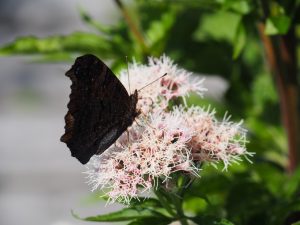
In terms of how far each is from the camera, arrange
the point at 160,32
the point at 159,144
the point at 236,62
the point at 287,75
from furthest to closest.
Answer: the point at 236,62
the point at 160,32
the point at 287,75
the point at 159,144

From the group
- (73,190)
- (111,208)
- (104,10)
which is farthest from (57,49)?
(104,10)

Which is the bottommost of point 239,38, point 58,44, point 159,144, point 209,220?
point 209,220

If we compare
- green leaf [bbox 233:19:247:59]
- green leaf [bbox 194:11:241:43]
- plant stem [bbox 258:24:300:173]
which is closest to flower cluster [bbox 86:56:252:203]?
green leaf [bbox 233:19:247:59]

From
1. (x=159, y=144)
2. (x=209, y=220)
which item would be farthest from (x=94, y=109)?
(x=209, y=220)

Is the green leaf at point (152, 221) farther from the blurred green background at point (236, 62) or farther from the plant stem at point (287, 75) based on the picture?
A: the plant stem at point (287, 75)

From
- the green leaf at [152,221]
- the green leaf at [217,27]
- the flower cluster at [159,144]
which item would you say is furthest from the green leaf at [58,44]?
the green leaf at [152,221]

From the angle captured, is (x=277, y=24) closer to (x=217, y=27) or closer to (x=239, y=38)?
(x=239, y=38)

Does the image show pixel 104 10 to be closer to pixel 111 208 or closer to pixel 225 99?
pixel 111 208
